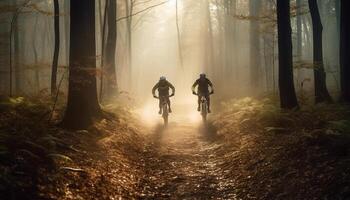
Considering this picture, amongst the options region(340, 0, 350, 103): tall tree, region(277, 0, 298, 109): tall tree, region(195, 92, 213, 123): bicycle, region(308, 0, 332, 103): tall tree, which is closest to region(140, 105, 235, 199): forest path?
region(195, 92, 213, 123): bicycle

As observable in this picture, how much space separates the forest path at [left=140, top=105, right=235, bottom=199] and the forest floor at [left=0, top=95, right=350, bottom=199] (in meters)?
0.02

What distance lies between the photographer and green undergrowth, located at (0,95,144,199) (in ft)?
20.9

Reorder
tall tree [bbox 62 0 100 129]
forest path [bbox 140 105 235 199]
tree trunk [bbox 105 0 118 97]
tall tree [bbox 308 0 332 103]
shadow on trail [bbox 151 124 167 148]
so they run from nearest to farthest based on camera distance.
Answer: forest path [bbox 140 105 235 199], tall tree [bbox 62 0 100 129], shadow on trail [bbox 151 124 167 148], tall tree [bbox 308 0 332 103], tree trunk [bbox 105 0 118 97]

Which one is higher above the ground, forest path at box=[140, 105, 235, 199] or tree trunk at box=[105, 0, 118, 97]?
tree trunk at box=[105, 0, 118, 97]

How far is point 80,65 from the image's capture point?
11234 millimetres

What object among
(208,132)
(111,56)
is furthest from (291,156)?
(111,56)

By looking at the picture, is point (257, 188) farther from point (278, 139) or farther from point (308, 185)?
point (278, 139)

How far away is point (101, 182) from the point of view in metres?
7.59

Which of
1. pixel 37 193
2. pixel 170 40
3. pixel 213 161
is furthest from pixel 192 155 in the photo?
pixel 170 40

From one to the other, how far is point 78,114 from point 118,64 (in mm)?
34377

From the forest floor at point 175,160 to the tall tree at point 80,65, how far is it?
52 centimetres

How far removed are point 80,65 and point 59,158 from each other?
165 inches

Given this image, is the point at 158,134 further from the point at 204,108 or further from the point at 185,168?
the point at 185,168

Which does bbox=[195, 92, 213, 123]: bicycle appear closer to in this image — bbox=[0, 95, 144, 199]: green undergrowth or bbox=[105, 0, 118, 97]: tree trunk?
bbox=[105, 0, 118, 97]: tree trunk
